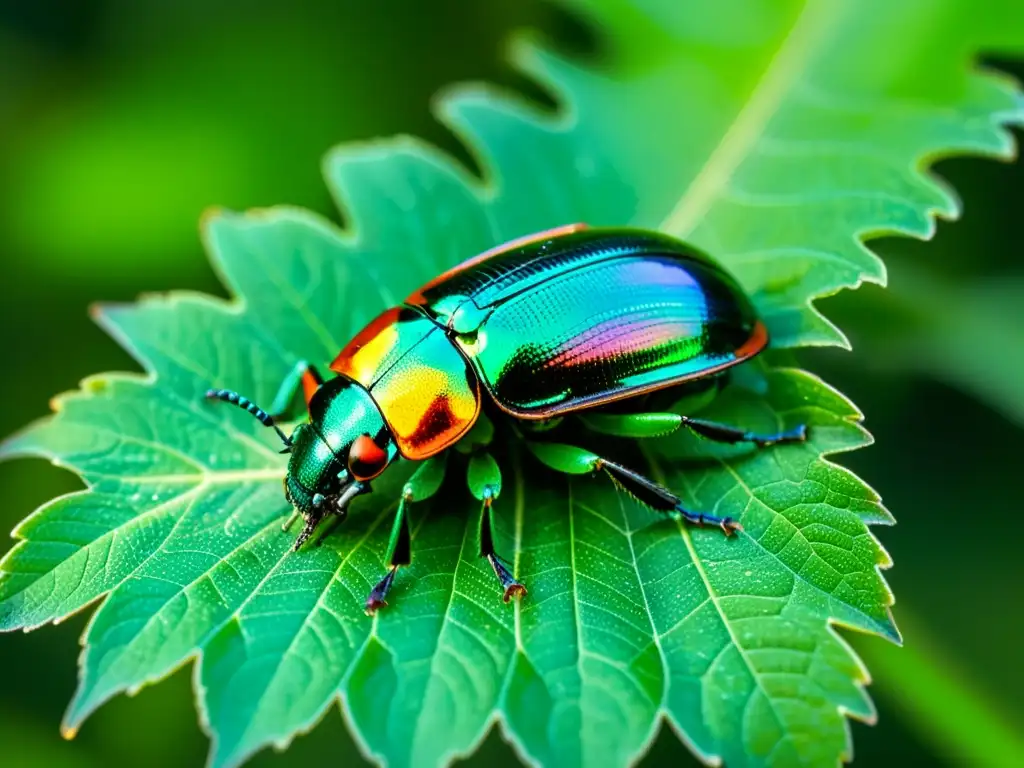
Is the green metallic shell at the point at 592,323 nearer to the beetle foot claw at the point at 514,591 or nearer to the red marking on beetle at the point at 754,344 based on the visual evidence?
the red marking on beetle at the point at 754,344

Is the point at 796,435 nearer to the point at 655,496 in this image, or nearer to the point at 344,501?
the point at 655,496

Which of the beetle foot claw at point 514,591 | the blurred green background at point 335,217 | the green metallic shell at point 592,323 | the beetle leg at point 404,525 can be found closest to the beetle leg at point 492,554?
the beetle foot claw at point 514,591

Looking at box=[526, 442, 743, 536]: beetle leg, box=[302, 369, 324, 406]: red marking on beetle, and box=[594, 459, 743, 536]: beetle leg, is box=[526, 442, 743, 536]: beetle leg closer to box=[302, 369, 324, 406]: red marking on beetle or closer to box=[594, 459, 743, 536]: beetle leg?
box=[594, 459, 743, 536]: beetle leg

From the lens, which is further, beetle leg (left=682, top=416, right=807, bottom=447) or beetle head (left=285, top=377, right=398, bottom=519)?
beetle leg (left=682, top=416, right=807, bottom=447)

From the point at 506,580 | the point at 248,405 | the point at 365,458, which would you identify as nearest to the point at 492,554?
the point at 506,580

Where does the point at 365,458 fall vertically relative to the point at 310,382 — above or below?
below

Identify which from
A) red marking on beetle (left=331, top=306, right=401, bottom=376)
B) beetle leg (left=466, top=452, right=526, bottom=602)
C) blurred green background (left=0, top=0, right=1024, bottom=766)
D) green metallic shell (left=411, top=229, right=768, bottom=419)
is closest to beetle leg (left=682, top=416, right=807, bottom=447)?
green metallic shell (left=411, top=229, right=768, bottom=419)
